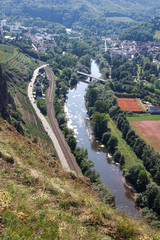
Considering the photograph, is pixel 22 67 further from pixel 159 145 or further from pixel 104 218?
pixel 104 218

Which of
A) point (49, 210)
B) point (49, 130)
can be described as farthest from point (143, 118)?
point (49, 210)

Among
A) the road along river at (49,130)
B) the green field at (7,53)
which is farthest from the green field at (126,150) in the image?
the green field at (7,53)

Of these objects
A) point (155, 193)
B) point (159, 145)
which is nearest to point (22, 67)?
point (159, 145)

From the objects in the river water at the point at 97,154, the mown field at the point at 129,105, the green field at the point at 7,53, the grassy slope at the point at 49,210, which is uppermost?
the grassy slope at the point at 49,210

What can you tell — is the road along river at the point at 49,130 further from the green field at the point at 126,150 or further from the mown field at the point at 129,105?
the mown field at the point at 129,105

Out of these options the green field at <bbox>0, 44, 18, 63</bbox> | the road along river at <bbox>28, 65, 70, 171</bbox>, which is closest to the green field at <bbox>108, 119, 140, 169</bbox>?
the road along river at <bbox>28, 65, 70, 171</bbox>

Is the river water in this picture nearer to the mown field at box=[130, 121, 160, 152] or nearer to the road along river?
the road along river
